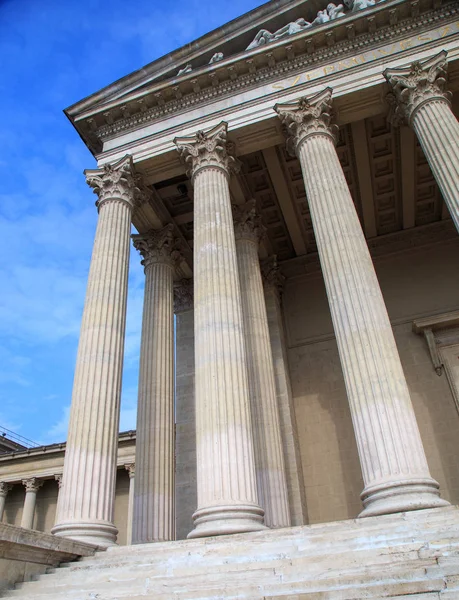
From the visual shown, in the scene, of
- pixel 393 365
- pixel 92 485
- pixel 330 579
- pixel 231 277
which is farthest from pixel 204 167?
pixel 330 579

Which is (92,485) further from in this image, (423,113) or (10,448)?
(10,448)

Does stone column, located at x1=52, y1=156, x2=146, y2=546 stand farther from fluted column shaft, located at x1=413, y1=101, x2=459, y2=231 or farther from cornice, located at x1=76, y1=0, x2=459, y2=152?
fluted column shaft, located at x1=413, y1=101, x2=459, y2=231

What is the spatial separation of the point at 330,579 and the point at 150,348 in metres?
13.1

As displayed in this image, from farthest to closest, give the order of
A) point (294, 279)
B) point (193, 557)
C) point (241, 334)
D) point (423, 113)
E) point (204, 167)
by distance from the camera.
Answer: point (294, 279), point (204, 167), point (423, 113), point (241, 334), point (193, 557)

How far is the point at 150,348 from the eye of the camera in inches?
765

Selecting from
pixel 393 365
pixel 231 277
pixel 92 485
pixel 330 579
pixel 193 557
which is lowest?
pixel 330 579

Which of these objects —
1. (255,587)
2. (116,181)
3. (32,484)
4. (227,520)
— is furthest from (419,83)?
(32,484)

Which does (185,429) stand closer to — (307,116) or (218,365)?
(218,365)

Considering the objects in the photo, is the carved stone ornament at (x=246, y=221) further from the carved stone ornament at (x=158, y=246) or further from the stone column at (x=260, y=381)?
the carved stone ornament at (x=158, y=246)

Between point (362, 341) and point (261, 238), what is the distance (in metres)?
10.8

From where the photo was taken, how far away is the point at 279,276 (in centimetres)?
2533

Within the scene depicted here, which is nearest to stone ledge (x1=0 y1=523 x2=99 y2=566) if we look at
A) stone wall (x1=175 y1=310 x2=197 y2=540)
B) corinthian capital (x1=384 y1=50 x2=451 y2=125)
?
stone wall (x1=175 y1=310 x2=197 y2=540)

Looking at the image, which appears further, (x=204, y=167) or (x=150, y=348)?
(x=150, y=348)

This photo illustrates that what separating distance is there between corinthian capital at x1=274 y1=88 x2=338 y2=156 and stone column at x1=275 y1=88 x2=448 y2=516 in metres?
0.03
